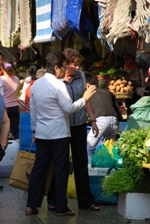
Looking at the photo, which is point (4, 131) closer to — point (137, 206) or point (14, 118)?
point (137, 206)

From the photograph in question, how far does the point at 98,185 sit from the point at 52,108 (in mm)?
1456

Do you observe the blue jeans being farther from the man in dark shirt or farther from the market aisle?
the market aisle

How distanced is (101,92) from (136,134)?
2845mm

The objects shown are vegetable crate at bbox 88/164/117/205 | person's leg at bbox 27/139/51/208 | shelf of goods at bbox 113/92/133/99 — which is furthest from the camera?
shelf of goods at bbox 113/92/133/99

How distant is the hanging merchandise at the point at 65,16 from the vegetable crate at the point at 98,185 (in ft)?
8.37

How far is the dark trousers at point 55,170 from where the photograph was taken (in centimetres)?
784

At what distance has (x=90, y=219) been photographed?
25.6 feet

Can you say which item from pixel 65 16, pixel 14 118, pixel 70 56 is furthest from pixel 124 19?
pixel 14 118

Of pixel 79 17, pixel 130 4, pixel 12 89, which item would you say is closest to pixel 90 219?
pixel 130 4

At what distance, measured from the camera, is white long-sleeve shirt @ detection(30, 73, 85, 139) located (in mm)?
7742

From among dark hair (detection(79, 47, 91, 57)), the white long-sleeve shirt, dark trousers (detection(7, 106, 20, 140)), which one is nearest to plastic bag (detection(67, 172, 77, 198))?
the white long-sleeve shirt

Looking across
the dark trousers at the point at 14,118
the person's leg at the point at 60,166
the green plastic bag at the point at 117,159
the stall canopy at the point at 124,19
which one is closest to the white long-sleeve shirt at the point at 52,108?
the person's leg at the point at 60,166

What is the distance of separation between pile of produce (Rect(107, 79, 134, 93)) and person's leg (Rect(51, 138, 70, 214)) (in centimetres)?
403

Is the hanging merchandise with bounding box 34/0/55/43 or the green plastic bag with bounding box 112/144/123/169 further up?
the hanging merchandise with bounding box 34/0/55/43
